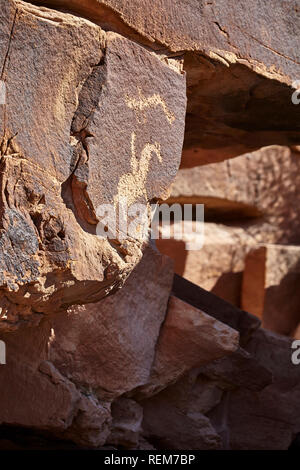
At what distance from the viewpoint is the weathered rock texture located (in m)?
1.39

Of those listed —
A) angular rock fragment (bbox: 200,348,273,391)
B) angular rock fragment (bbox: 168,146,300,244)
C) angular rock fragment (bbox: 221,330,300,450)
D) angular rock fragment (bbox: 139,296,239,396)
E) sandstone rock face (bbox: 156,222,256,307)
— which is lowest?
angular rock fragment (bbox: 221,330,300,450)

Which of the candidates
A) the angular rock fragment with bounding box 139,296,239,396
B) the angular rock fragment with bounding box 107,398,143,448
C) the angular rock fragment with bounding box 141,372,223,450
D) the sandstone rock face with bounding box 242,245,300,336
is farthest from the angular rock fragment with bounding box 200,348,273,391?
the sandstone rock face with bounding box 242,245,300,336

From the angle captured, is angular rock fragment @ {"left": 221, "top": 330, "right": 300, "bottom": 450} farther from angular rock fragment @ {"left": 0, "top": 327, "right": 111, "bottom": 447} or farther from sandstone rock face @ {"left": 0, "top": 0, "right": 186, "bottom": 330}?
sandstone rock face @ {"left": 0, "top": 0, "right": 186, "bottom": 330}

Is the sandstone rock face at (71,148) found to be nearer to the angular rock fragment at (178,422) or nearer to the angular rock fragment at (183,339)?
the angular rock fragment at (183,339)

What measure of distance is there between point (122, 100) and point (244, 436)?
1.80 m

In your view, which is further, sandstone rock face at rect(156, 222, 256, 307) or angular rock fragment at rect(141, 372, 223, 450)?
sandstone rock face at rect(156, 222, 256, 307)

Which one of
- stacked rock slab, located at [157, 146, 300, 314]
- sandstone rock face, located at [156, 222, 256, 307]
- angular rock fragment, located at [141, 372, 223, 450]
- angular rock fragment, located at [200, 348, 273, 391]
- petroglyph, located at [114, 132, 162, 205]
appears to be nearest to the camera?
petroglyph, located at [114, 132, 162, 205]

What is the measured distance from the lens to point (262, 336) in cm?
292

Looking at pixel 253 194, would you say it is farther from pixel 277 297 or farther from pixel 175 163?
pixel 175 163

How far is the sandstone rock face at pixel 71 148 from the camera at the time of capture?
1348 millimetres

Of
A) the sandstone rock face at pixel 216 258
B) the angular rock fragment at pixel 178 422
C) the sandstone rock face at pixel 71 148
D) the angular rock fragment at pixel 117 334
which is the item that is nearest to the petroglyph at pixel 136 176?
the sandstone rock face at pixel 71 148

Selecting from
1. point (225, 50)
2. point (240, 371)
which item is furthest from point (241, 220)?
point (225, 50)

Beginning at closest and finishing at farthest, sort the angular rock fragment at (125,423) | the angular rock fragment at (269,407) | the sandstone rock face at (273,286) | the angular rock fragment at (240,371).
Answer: the angular rock fragment at (125,423) < the angular rock fragment at (240,371) < the angular rock fragment at (269,407) < the sandstone rock face at (273,286)
